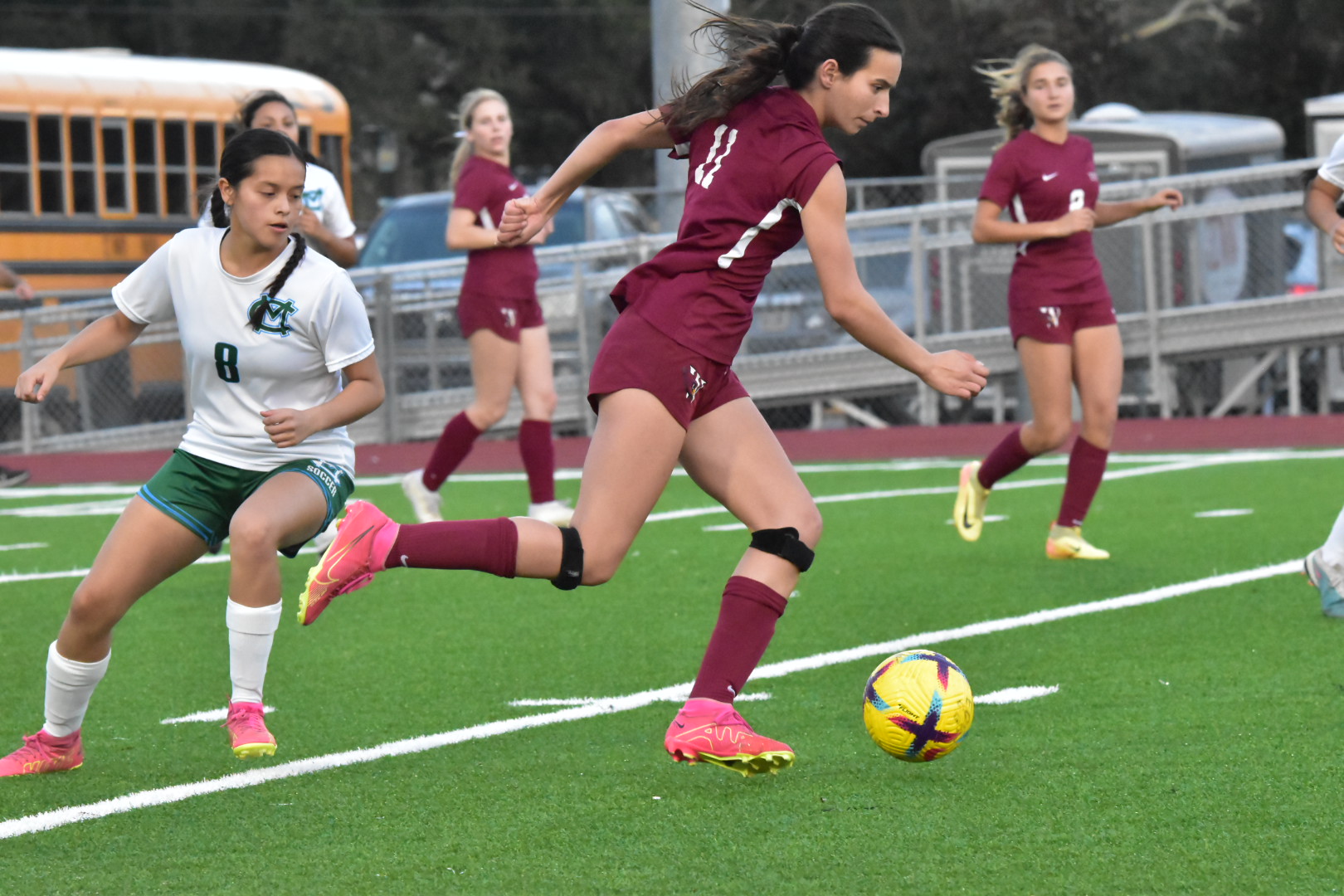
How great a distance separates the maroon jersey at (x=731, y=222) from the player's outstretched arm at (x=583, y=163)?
88 mm

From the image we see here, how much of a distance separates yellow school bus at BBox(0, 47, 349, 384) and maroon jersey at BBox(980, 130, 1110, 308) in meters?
11.1

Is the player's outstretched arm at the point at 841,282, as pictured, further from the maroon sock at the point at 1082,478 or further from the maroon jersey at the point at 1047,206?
the maroon sock at the point at 1082,478

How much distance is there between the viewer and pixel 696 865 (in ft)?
12.9

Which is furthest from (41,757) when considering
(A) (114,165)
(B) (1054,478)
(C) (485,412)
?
(A) (114,165)

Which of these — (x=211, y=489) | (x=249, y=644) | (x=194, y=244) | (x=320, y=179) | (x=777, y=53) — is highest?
(x=777, y=53)

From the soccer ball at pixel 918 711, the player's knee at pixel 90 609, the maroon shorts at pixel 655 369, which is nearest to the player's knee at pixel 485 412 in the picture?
the player's knee at pixel 90 609

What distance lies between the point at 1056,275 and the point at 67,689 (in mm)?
4881

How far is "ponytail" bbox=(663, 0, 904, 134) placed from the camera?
4.61m

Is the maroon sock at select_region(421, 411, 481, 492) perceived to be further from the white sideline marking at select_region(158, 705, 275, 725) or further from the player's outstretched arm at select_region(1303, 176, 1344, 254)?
the player's outstretched arm at select_region(1303, 176, 1344, 254)

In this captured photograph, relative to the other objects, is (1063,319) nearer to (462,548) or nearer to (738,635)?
(738,635)

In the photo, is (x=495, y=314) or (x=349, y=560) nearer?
(x=349, y=560)

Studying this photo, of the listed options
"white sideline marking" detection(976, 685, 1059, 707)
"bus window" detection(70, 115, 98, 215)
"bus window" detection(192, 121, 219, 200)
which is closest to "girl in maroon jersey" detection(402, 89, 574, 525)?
"white sideline marking" detection(976, 685, 1059, 707)

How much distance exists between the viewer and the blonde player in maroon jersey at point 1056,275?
830 cm

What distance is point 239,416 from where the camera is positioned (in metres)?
5.01
